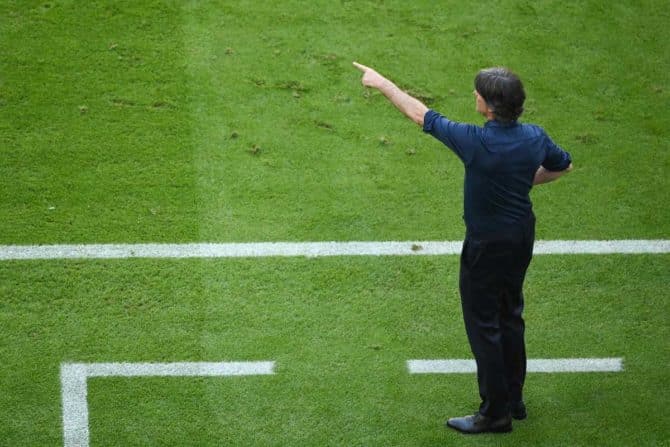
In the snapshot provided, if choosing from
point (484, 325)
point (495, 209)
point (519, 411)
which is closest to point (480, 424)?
point (519, 411)

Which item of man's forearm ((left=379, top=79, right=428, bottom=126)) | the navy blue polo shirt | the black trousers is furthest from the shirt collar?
the black trousers

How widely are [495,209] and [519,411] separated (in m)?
1.25

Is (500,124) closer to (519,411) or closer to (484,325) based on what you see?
(484,325)

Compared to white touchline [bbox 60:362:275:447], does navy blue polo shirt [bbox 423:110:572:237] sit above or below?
above

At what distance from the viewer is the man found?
4.59 meters

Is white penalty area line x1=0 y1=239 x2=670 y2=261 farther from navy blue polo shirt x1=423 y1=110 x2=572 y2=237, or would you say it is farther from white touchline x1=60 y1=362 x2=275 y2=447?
navy blue polo shirt x1=423 y1=110 x2=572 y2=237

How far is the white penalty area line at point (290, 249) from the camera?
621 centimetres

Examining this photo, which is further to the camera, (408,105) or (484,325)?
(484,325)

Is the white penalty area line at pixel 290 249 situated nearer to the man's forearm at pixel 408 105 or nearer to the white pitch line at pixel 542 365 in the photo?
the white pitch line at pixel 542 365

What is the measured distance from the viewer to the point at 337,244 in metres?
6.36

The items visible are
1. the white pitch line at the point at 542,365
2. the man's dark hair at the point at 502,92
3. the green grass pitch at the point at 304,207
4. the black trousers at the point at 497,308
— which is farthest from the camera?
the white pitch line at the point at 542,365

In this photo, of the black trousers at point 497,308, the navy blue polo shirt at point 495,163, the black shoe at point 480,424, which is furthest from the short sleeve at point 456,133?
the black shoe at point 480,424

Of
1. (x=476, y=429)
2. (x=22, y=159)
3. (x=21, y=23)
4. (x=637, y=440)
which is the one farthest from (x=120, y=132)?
(x=637, y=440)

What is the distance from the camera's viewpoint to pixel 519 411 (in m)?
5.38
